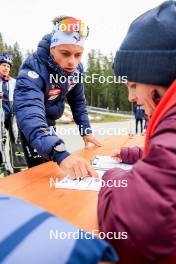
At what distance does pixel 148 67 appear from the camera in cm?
93

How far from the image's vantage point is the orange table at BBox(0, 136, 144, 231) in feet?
3.10

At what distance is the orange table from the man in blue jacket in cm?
11

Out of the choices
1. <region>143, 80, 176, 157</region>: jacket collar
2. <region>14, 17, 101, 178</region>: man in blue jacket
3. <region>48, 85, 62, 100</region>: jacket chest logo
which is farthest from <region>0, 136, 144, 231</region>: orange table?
<region>48, 85, 62, 100</region>: jacket chest logo

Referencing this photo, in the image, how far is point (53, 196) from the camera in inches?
44.2

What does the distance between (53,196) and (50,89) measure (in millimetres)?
997

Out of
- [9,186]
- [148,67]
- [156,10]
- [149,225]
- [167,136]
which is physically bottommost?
[9,186]

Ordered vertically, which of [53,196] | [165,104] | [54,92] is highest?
[165,104]

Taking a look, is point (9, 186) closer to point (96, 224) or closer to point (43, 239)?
point (96, 224)

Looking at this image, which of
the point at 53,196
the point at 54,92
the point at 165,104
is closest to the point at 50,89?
the point at 54,92

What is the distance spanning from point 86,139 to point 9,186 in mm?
1166

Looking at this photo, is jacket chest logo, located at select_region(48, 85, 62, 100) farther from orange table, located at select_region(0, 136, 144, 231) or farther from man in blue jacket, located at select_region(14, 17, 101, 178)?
orange table, located at select_region(0, 136, 144, 231)

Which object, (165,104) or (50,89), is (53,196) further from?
(50,89)

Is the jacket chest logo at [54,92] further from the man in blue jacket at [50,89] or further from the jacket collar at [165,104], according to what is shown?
the jacket collar at [165,104]

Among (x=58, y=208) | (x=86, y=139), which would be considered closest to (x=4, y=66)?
(x=86, y=139)
